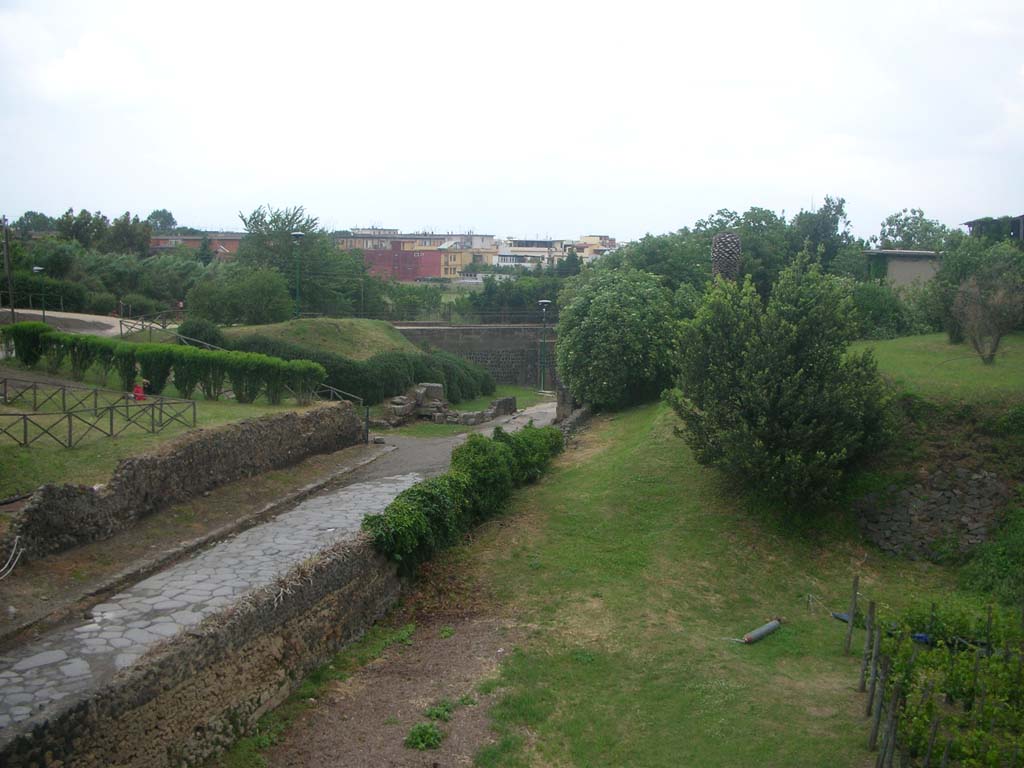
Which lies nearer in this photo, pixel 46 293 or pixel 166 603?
pixel 166 603

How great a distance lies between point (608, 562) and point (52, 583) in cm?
778

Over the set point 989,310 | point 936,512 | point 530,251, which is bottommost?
point 936,512

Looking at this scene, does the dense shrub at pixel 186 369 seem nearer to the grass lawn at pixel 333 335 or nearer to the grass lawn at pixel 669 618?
the grass lawn at pixel 333 335

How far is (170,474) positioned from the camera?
13.7m

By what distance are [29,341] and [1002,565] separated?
22053 millimetres

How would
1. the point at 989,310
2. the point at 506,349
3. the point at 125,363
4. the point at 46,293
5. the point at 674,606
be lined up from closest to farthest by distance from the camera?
1. the point at 674,606
2. the point at 989,310
3. the point at 125,363
4. the point at 46,293
5. the point at 506,349

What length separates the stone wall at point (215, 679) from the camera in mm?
6961

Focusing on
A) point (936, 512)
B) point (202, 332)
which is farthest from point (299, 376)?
point (936, 512)

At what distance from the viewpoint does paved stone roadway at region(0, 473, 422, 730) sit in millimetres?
7953

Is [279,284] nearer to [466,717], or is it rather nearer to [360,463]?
[360,463]

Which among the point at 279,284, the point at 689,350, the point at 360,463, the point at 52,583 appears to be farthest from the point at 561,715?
the point at 279,284

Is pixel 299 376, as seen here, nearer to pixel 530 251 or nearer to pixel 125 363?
pixel 125 363

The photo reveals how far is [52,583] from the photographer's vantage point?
10180 millimetres

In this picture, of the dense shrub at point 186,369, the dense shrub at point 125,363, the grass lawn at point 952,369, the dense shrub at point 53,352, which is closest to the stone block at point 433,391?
the dense shrub at point 186,369
